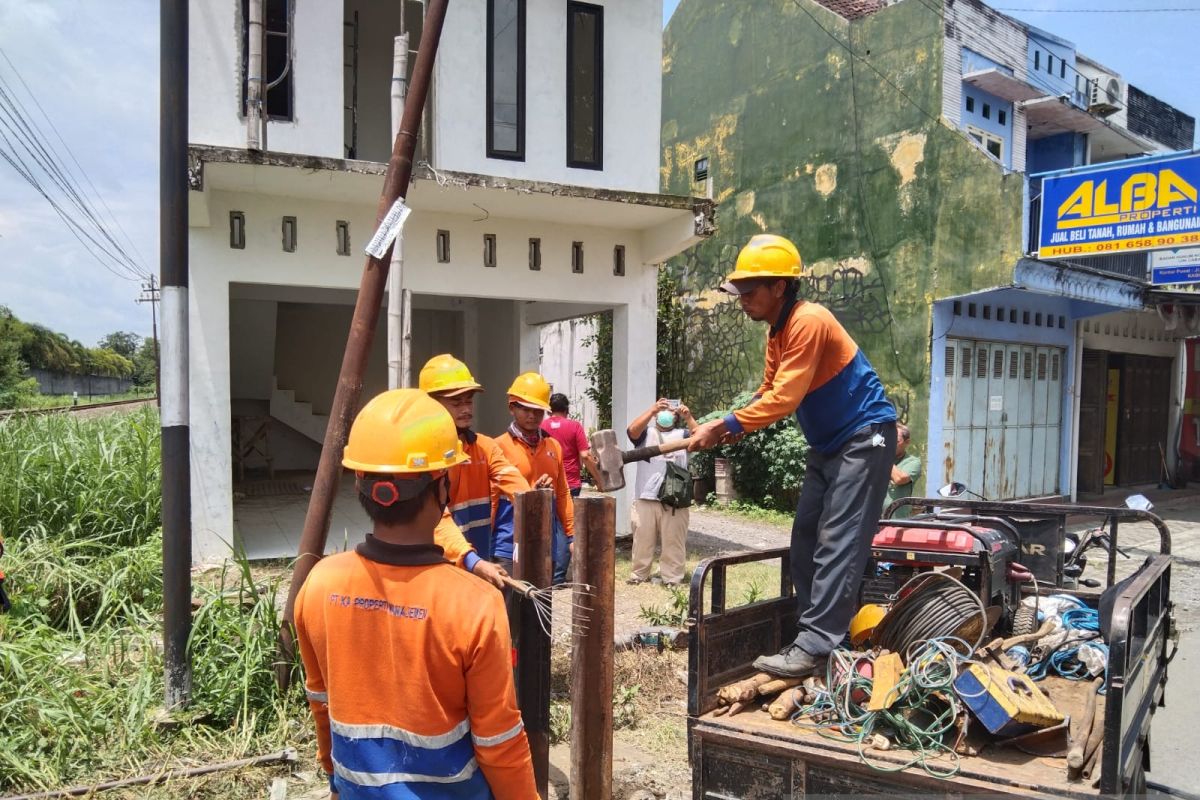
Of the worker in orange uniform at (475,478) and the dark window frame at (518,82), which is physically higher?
the dark window frame at (518,82)

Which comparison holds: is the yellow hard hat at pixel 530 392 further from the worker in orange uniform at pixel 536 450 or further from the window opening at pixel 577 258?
the window opening at pixel 577 258

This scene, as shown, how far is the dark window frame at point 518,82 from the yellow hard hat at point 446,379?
4939 mm

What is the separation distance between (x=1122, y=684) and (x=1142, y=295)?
552 inches

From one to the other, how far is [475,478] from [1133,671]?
9.74ft

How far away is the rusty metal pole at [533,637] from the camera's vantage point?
3307 millimetres

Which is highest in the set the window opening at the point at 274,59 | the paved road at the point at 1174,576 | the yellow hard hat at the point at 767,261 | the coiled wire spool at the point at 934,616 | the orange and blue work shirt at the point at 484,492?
the window opening at the point at 274,59

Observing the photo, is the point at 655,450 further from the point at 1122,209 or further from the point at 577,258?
the point at 1122,209

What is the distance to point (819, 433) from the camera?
11.1ft

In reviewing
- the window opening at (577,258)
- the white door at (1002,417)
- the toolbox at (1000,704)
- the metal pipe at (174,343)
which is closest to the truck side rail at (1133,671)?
the toolbox at (1000,704)

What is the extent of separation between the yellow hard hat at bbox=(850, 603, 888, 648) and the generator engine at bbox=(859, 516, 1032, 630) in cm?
10

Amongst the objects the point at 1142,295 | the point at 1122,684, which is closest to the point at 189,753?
the point at 1122,684

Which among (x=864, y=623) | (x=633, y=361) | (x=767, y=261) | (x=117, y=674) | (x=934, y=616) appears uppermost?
(x=767, y=261)

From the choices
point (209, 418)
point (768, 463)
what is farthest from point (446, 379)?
point (768, 463)

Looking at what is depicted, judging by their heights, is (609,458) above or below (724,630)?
above
